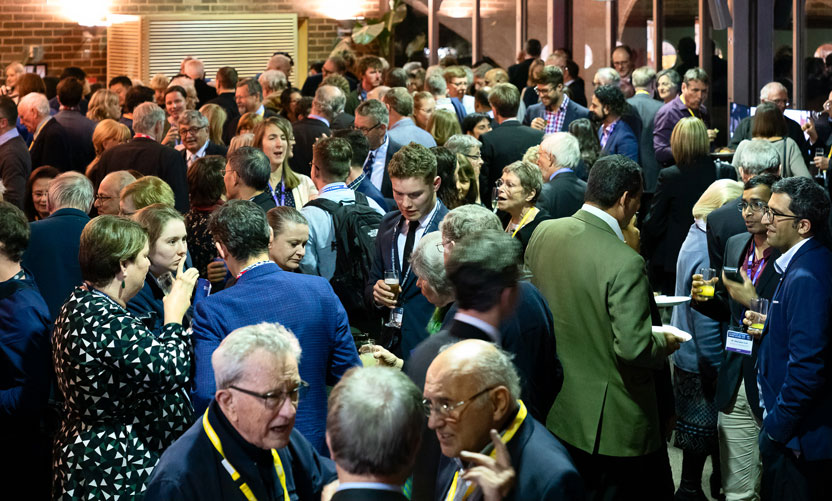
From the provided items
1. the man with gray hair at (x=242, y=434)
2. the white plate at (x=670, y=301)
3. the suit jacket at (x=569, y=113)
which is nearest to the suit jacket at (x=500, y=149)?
the suit jacket at (x=569, y=113)

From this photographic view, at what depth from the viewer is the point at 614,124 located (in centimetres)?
843

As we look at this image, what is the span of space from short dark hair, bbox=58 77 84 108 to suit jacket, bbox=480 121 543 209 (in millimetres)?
3322

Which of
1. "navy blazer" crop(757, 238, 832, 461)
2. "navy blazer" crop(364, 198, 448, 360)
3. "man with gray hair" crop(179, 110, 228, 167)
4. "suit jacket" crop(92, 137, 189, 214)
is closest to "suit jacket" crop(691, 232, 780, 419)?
"navy blazer" crop(757, 238, 832, 461)

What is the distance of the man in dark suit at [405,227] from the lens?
418 centimetres

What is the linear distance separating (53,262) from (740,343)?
2869 mm

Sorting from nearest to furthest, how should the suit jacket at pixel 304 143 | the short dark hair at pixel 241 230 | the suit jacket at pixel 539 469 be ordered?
1. the suit jacket at pixel 539 469
2. the short dark hair at pixel 241 230
3. the suit jacket at pixel 304 143

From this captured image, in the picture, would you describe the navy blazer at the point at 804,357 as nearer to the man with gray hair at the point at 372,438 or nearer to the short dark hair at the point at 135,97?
the man with gray hair at the point at 372,438

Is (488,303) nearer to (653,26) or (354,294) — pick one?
(354,294)

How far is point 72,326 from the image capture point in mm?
3129

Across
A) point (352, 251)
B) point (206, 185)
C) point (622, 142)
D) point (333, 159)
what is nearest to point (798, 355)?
point (352, 251)

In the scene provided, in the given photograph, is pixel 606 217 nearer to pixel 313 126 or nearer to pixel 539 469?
pixel 539 469

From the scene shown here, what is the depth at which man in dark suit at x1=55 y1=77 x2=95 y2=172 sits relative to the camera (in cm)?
816

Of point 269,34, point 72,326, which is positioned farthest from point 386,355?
point 269,34

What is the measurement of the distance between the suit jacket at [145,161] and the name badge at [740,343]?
3.80 m
